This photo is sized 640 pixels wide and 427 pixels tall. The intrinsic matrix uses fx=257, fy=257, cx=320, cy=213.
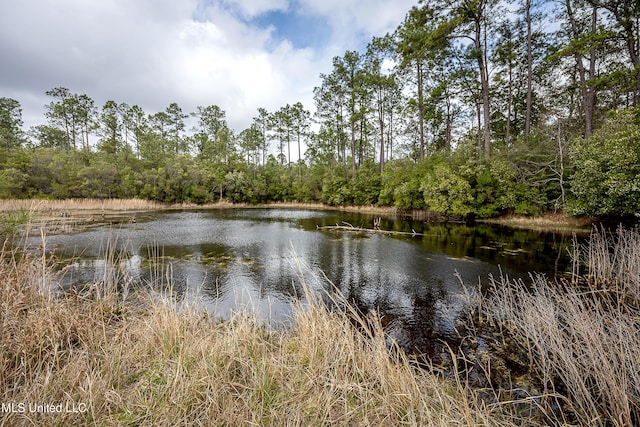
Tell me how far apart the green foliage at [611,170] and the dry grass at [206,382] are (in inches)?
504

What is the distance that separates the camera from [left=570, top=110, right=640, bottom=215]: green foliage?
974 cm

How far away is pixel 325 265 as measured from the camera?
8977 mm

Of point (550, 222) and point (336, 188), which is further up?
point (336, 188)

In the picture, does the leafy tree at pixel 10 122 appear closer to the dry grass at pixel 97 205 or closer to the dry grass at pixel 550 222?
the dry grass at pixel 97 205

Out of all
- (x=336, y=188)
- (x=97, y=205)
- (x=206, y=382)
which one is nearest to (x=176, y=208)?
(x=97, y=205)

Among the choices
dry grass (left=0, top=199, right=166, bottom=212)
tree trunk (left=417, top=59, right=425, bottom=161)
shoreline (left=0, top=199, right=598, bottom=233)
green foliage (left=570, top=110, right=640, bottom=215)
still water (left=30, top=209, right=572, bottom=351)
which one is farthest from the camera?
tree trunk (left=417, top=59, right=425, bottom=161)

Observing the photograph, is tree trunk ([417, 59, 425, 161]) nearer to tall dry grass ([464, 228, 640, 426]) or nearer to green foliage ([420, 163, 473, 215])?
green foliage ([420, 163, 473, 215])

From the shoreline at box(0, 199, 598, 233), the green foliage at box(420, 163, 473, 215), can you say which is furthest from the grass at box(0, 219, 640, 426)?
the green foliage at box(420, 163, 473, 215)

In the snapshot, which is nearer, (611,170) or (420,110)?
(611,170)

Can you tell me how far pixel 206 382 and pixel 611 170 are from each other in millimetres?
15767

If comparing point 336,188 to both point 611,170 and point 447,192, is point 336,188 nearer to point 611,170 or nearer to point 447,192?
point 447,192

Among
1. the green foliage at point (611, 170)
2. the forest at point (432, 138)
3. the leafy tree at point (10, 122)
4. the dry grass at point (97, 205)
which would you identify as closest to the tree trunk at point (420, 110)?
the forest at point (432, 138)

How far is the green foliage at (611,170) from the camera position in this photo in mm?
9742

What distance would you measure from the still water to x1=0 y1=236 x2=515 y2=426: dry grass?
76cm
